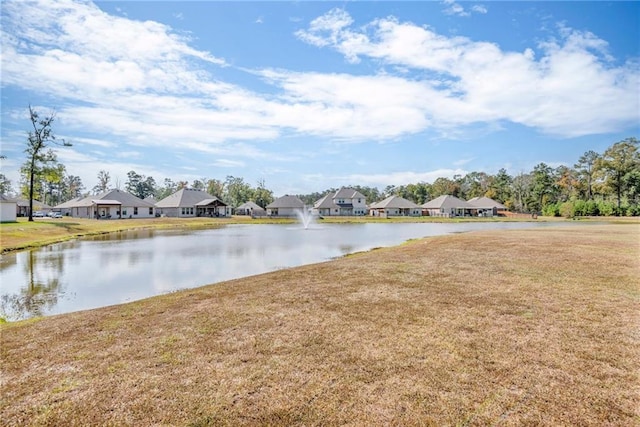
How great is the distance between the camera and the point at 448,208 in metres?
81.2

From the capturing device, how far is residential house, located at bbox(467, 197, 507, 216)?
3280 inches

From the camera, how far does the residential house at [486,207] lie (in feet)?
273

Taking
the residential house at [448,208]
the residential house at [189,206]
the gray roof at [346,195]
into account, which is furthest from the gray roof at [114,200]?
the residential house at [448,208]

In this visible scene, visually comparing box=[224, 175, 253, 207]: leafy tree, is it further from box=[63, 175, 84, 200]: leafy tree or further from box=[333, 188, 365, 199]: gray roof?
box=[63, 175, 84, 200]: leafy tree

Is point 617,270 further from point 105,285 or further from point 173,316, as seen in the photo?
point 105,285

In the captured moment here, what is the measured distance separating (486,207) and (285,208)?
4708cm

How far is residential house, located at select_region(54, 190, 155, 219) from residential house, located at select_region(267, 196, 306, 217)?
25214mm

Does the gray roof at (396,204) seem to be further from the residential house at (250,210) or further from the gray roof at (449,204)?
the residential house at (250,210)

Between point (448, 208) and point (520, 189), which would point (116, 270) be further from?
point (520, 189)

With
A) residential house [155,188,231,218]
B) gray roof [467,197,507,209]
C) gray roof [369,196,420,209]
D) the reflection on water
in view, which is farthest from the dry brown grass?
gray roof [467,197,507,209]

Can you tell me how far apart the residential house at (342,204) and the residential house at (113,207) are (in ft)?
120

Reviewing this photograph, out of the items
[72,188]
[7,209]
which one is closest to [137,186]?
[72,188]

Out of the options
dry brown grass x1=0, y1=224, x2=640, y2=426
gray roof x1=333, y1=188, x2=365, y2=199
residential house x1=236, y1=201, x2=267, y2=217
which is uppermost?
gray roof x1=333, y1=188, x2=365, y2=199

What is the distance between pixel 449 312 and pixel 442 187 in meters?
98.1
